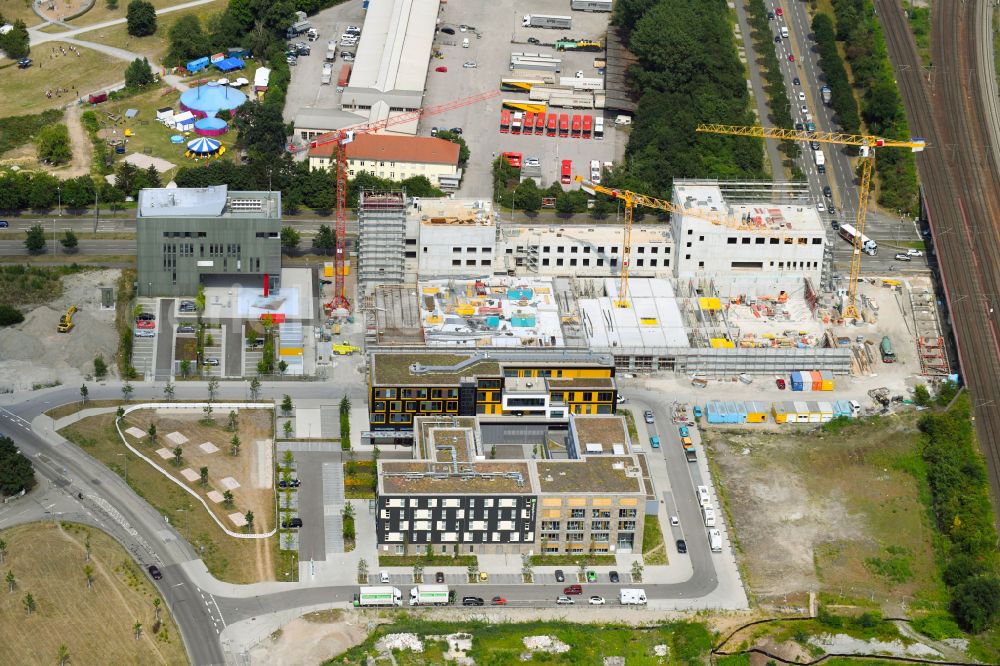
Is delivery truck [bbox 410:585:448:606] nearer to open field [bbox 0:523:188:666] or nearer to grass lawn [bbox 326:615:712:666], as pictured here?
grass lawn [bbox 326:615:712:666]

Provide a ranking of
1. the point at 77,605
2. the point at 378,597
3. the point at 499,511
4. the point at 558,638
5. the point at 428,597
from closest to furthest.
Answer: the point at 558,638, the point at 77,605, the point at 378,597, the point at 428,597, the point at 499,511

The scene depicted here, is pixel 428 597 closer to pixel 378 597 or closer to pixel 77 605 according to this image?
pixel 378 597

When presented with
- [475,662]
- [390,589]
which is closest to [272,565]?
[390,589]

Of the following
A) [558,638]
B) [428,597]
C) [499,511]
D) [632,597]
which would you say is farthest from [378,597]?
[632,597]

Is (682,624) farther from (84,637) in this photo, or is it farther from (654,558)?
(84,637)

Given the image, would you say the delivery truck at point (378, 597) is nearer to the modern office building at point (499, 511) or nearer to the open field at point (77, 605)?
the modern office building at point (499, 511)
